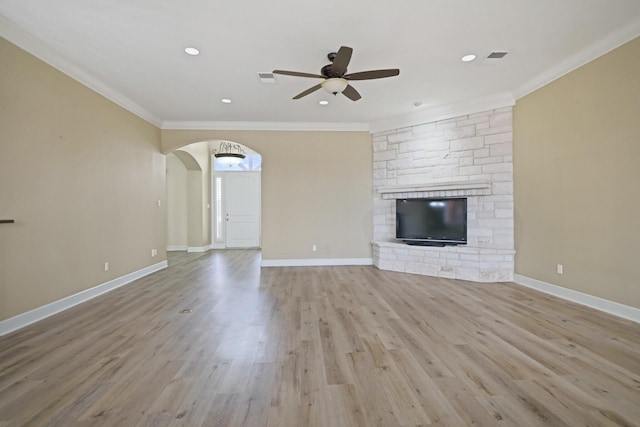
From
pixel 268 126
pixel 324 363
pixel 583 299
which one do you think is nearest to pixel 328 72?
pixel 324 363

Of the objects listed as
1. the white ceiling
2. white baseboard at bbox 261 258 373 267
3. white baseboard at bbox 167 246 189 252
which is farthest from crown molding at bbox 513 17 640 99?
white baseboard at bbox 167 246 189 252

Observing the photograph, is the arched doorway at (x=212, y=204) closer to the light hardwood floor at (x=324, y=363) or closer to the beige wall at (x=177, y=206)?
the beige wall at (x=177, y=206)

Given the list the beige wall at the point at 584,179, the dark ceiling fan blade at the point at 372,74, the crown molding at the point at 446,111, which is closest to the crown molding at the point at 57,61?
the dark ceiling fan blade at the point at 372,74

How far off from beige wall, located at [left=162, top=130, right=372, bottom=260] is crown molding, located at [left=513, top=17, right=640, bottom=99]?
2.88m

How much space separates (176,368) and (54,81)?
11.5ft

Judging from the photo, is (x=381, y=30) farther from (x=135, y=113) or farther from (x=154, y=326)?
(x=135, y=113)

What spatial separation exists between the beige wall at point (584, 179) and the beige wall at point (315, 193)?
2.73 m

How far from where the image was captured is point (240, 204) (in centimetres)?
892

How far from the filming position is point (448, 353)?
2.31m

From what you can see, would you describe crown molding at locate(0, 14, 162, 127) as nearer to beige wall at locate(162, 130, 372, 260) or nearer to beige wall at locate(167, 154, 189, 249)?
beige wall at locate(162, 130, 372, 260)

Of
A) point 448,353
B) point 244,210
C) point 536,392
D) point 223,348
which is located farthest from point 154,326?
point 244,210

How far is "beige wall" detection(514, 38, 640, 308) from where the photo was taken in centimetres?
297

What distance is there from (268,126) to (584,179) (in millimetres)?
5113

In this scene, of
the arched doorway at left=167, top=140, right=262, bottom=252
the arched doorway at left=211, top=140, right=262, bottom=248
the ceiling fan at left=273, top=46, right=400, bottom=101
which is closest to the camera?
the ceiling fan at left=273, top=46, right=400, bottom=101
